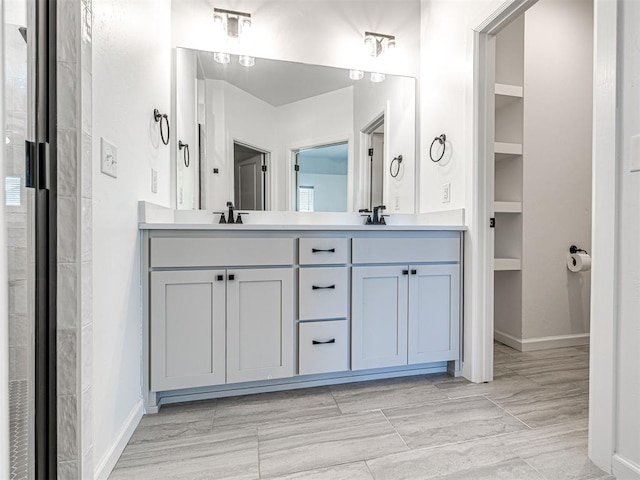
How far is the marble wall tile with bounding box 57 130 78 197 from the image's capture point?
97 cm

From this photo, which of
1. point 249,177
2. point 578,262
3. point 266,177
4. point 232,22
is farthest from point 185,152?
point 578,262

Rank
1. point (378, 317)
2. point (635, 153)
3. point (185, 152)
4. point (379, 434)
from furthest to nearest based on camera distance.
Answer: point (185, 152)
point (378, 317)
point (379, 434)
point (635, 153)

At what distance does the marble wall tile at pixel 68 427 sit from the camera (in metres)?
0.97

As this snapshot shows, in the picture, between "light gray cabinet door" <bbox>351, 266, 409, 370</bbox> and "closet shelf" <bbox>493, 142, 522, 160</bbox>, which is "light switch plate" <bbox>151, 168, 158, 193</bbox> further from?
"closet shelf" <bbox>493, 142, 522, 160</bbox>

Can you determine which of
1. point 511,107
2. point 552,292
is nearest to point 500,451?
point 552,292

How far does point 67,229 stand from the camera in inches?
38.3

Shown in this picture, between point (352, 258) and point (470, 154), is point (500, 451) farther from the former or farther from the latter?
point (470, 154)

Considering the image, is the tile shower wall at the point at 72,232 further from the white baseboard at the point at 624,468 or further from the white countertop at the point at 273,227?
the white baseboard at the point at 624,468

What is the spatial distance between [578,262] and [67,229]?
297cm

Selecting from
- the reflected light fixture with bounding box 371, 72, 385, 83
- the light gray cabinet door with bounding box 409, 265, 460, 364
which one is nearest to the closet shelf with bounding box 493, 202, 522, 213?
the light gray cabinet door with bounding box 409, 265, 460, 364

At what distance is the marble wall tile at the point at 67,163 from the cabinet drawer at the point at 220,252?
605 millimetres

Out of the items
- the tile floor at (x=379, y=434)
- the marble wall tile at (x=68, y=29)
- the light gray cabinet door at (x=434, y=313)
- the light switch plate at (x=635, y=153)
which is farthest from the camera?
the light gray cabinet door at (x=434, y=313)

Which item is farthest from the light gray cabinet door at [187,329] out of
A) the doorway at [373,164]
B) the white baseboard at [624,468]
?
the white baseboard at [624,468]

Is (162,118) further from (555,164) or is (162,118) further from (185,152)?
(555,164)
